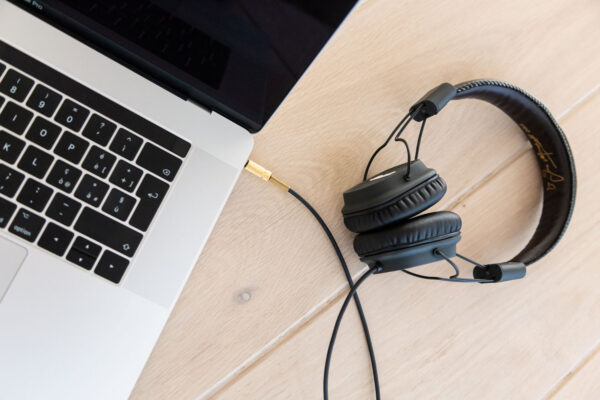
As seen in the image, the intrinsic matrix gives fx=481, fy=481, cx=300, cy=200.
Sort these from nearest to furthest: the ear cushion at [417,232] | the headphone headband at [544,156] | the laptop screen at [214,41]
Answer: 1. the laptop screen at [214,41]
2. the ear cushion at [417,232]
3. the headphone headband at [544,156]

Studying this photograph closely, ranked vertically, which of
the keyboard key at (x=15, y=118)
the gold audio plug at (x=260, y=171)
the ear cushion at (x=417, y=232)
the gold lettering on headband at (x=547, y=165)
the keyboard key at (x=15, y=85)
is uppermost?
the gold lettering on headband at (x=547, y=165)

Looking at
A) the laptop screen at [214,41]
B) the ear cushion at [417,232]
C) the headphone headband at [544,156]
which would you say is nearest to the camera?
the laptop screen at [214,41]

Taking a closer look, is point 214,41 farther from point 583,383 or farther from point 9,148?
point 583,383

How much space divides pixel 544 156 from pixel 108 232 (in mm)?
561

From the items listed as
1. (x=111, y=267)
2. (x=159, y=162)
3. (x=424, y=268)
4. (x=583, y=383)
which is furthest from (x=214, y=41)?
(x=583, y=383)

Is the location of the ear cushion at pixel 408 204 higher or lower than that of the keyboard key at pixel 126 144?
higher

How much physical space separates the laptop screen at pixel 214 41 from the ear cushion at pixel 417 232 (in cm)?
18

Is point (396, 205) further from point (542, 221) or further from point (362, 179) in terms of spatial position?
point (542, 221)

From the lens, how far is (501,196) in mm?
656

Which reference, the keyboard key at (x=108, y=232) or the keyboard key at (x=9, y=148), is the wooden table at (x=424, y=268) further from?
the keyboard key at (x=9, y=148)

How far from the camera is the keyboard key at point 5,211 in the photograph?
0.43m

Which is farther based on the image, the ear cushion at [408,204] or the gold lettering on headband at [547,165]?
the gold lettering on headband at [547,165]

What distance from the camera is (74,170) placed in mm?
456

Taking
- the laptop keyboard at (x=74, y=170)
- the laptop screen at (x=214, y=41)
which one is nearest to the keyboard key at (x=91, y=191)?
the laptop keyboard at (x=74, y=170)
